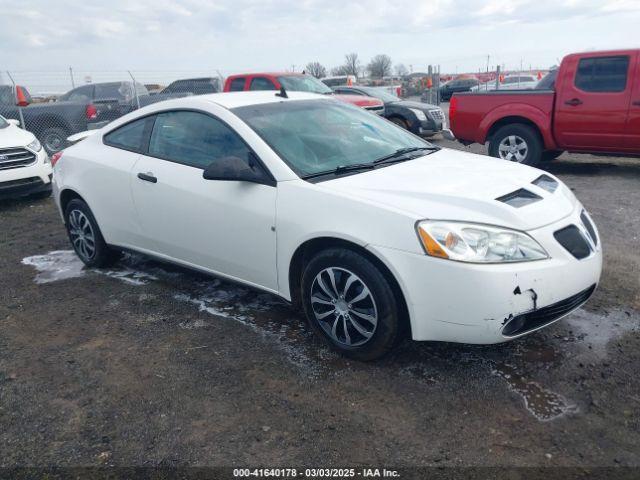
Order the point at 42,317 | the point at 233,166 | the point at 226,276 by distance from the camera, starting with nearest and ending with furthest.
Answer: the point at 233,166, the point at 226,276, the point at 42,317

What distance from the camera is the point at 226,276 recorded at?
12.9 ft

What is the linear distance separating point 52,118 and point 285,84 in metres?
5.16

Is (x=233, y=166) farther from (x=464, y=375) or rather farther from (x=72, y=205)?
(x=72, y=205)

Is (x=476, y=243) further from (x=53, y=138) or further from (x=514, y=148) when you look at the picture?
(x=53, y=138)

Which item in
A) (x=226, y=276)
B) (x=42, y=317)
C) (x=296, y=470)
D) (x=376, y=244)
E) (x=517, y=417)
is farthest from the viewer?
(x=42, y=317)

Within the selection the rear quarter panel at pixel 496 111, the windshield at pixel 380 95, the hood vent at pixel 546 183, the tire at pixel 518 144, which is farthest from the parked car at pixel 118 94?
the hood vent at pixel 546 183

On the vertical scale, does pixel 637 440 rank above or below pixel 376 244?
below

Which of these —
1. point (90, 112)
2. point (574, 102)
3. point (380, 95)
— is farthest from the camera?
point (380, 95)

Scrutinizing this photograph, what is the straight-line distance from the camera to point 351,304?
128 inches

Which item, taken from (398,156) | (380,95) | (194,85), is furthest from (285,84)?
(398,156)

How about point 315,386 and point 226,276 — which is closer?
point 315,386

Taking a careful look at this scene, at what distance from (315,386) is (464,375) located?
0.85m

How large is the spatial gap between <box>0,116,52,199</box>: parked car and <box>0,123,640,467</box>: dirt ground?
13.2 ft

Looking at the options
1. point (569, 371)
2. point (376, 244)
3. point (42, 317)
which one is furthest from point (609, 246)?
point (42, 317)
